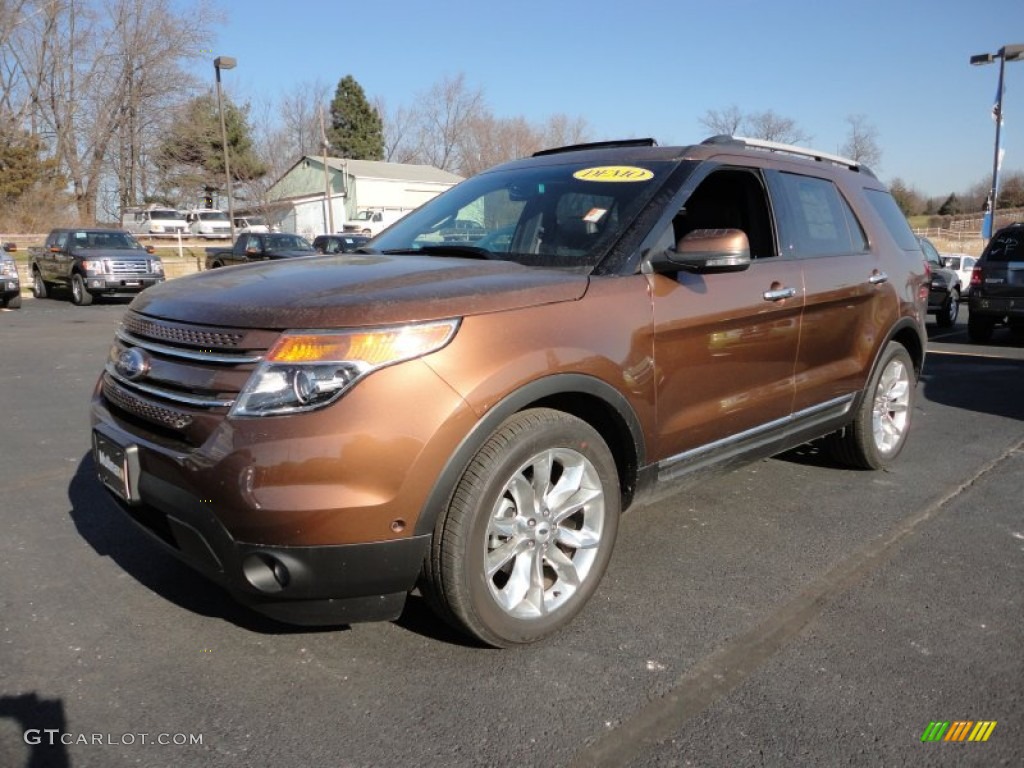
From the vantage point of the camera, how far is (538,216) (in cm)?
347

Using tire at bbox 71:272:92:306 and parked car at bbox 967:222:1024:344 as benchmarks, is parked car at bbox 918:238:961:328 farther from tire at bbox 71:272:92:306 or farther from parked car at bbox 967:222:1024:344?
tire at bbox 71:272:92:306

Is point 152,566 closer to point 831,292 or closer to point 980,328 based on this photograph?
point 831,292

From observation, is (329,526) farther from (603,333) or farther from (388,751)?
(603,333)

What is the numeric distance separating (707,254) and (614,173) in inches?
28.9

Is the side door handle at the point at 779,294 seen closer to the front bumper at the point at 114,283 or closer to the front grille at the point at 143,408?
the front grille at the point at 143,408

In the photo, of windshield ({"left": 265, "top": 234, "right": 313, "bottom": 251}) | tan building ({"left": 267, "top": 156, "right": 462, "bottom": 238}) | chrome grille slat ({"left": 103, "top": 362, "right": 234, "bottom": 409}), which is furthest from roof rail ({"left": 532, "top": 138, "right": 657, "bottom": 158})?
tan building ({"left": 267, "top": 156, "right": 462, "bottom": 238})

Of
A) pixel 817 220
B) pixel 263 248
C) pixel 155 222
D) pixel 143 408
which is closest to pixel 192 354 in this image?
pixel 143 408

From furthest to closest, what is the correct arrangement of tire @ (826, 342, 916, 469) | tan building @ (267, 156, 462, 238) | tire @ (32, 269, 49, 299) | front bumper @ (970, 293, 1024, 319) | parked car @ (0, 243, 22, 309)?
tan building @ (267, 156, 462, 238), tire @ (32, 269, 49, 299), parked car @ (0, 243, 22, 309), front bumper @ (970, 293, 1024, 319), tire @ (826, 342, 916, 469)

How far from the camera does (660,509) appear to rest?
13.7 ft

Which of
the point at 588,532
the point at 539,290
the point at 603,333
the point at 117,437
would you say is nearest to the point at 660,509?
the point at 588,532

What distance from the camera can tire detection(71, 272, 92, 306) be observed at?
16.7m

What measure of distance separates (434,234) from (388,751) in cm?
232

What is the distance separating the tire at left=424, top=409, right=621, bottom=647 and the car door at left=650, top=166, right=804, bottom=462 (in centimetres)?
46

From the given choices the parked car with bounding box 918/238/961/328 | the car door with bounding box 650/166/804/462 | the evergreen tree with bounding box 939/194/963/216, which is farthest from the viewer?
the evergreen tree with bounding box 939/194/963/216
